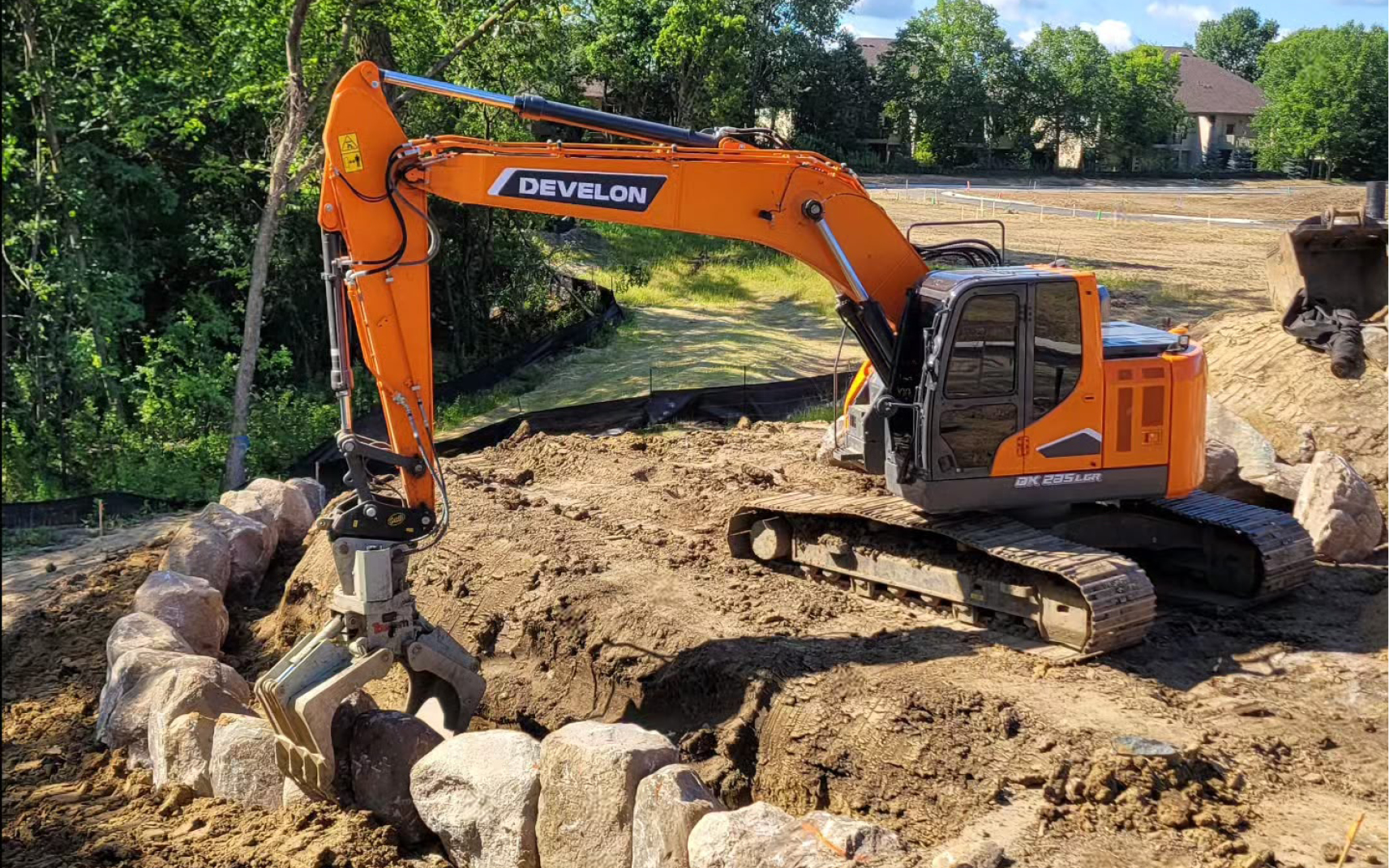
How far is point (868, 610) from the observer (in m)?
8.56

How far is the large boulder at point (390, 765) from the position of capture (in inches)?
259

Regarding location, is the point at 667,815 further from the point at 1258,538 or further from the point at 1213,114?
the point at 1213,114

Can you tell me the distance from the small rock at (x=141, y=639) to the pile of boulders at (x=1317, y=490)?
7.77 meters

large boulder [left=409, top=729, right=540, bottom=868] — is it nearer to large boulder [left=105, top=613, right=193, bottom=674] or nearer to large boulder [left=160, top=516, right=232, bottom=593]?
large boulder [left=105, top=613, right=193, bottom=674]

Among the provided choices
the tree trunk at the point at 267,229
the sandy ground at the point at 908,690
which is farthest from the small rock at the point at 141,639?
the tree trunk at the point at 267,229

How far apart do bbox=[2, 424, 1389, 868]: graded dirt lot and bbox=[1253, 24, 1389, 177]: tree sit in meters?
49.9

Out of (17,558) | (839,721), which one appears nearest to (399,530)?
(839,721)

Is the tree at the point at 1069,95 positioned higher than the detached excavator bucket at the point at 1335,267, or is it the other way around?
the tree at the point at 1069,95

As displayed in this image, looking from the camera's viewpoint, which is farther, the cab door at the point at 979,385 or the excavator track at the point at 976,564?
the cab door at the point at 979,385

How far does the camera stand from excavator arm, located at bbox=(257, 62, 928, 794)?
685 centimetres

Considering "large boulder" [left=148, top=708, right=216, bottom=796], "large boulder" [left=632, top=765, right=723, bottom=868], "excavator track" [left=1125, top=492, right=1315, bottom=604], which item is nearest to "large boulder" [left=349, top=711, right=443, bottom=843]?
"large boulder" [left=148, top=708, right=216, bottom=796]

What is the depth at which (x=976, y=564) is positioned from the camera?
8.26m

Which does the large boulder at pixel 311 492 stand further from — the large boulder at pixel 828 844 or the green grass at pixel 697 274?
the green grass at pixel 697 274

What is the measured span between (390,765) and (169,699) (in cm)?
159
